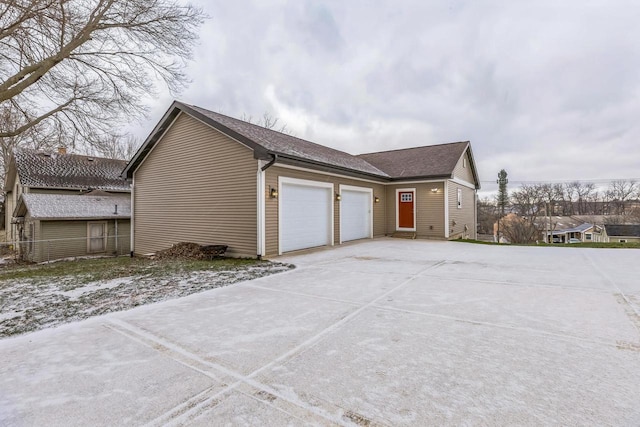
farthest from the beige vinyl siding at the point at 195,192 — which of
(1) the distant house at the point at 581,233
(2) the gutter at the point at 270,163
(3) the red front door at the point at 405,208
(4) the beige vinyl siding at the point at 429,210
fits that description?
(1) the distant house at the point at 581,233

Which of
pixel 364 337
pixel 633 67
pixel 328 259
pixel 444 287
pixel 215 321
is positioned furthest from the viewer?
pixel 633 67

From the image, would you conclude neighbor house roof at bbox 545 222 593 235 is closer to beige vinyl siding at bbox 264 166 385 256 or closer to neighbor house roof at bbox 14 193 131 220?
beige vinyl siding at bbox 264 166 385 256

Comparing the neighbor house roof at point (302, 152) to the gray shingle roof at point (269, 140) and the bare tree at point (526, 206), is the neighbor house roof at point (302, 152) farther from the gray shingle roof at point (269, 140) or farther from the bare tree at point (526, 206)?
the bare tree at point (526, 206)

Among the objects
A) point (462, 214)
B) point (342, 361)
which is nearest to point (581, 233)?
point (462, 214)

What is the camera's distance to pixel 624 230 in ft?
105

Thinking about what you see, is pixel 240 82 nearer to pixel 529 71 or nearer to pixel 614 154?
pixel 529 71

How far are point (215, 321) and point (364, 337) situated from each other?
1734 millimetres

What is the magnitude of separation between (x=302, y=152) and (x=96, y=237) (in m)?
12.5

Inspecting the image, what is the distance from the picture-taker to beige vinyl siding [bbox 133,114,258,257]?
27.2 feet

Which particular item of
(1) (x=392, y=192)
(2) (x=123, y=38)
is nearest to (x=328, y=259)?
(1) (x=392, y=192)

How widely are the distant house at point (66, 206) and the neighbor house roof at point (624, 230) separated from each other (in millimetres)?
46176

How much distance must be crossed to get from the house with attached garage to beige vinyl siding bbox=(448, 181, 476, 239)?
0.09 meters

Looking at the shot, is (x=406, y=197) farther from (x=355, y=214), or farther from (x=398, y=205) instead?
(x=355, y=214)

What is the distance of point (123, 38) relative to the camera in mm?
9055
